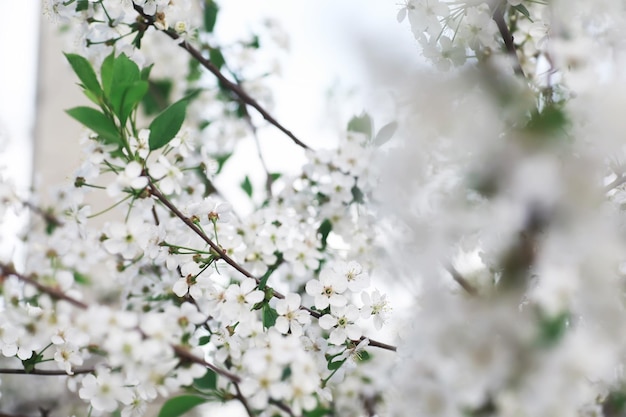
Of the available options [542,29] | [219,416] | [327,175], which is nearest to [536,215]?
[542,29]

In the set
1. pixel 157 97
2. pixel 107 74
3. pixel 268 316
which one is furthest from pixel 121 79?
pixel 157 97

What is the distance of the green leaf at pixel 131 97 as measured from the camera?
647mm

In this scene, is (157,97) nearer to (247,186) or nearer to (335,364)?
(247,186)

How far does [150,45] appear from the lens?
4.22 ft

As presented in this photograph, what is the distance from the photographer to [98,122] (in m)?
0.69

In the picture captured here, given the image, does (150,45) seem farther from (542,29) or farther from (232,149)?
(542,29)

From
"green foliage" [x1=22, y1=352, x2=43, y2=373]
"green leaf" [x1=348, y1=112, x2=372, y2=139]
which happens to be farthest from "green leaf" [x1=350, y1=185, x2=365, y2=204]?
"green foliage" [x1=22, y1=352, x2=43, y2=373]

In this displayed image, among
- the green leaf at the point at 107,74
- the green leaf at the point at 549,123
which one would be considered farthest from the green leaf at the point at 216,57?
the green leaf at the point at 549,123

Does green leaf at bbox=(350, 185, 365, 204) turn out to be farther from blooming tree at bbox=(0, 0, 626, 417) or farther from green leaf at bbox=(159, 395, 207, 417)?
green leaf at bbox=(159, 395, 207, 417)

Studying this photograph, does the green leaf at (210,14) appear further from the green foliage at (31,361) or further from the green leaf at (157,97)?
the green foliage at (31,361)

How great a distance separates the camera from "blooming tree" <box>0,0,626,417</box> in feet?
1.23

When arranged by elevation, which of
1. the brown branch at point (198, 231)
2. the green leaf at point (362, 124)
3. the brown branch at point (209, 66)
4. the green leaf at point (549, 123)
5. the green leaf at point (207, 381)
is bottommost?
the green leaf at point (207, 381)

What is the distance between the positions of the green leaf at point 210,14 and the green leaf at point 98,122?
1.50 feet

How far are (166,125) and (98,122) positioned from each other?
0.07 m
